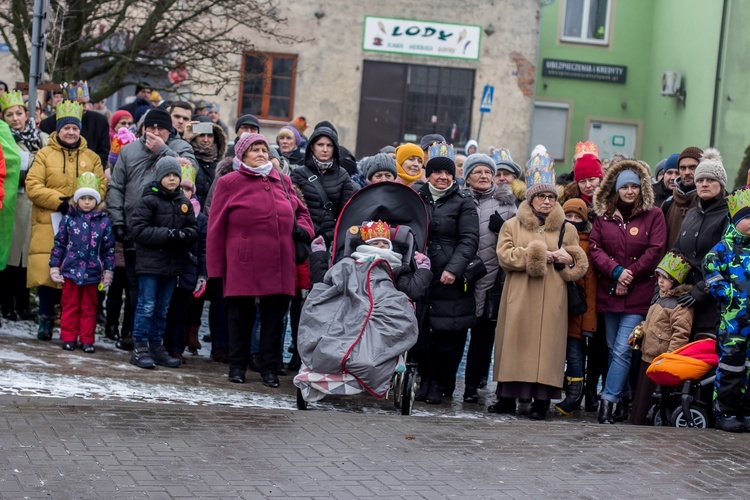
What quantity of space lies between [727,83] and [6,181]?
66.1 ft

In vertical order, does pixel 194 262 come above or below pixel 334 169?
below

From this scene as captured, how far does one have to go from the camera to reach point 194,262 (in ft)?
37.2

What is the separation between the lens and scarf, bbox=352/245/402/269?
9.45 m

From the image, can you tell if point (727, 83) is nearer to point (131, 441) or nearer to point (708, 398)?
point (708, 398)

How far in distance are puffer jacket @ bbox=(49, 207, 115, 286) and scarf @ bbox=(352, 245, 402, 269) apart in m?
2.72

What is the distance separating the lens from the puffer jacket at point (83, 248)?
434 inches

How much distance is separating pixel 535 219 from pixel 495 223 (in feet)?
1.71

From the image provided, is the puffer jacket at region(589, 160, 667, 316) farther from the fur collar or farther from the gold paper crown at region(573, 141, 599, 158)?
the gold paper crown at region(573, 141, 599, 158)

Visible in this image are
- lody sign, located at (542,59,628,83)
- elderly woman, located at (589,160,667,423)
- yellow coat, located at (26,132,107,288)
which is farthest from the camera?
lody sign, located at (542,59,628,83)

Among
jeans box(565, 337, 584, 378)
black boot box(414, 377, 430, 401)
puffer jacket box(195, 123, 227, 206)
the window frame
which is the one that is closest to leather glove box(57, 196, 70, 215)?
puffer jacket box(195, 123, 227, 206)

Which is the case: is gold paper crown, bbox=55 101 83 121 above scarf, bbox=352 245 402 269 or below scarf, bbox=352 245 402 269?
above

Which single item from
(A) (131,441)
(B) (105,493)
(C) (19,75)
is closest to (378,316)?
(A) (131,441)

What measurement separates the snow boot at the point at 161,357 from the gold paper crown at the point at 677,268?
426 centimetres

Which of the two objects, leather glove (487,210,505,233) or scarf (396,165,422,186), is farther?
scarf (396,165,422,186)
